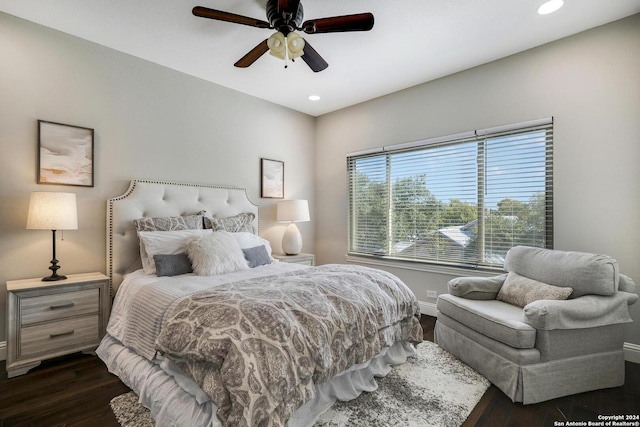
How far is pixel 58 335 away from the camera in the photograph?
8.07 feet

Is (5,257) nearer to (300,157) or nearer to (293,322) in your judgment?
(293,322)

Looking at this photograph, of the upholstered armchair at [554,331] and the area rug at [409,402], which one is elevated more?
the upholstered armchair at [554,331]

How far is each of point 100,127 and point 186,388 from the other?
2.59 metres

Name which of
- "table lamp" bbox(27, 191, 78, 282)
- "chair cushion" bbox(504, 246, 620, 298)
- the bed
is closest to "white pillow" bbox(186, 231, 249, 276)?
the bed

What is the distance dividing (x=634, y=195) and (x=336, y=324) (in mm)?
2674

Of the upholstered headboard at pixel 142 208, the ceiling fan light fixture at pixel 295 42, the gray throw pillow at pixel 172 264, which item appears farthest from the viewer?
the upholstered headboard at pixel 142 208

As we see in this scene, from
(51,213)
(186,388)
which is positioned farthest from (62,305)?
(186,388)

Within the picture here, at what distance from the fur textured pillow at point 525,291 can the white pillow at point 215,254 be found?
2.30 metres

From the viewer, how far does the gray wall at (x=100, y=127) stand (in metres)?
2.56

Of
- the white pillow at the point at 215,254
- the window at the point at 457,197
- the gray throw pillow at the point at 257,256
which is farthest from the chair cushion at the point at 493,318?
the white pillow at the point at 215,254

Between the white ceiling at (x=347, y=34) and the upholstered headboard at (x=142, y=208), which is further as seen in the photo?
the upholstered headboard at (x=142, y=208)

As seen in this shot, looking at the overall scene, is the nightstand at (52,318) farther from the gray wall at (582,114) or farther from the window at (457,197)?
the gray wall at (582,114)

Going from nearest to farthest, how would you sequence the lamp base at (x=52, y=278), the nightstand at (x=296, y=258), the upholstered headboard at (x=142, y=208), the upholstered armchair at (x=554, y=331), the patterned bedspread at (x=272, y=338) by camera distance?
the patterned bedspread at (x=272, y=338) < the upholstered armchair at (x=554, y=331) < the lamp base at (x=52, y=278) < the upholstered headboard at (x=142, y=208) < the nightstand at (x=296, y=258)

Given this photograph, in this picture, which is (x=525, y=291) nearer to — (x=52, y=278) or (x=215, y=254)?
(x=215, y=254)
